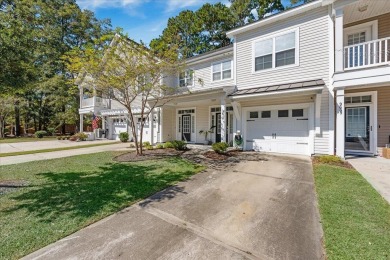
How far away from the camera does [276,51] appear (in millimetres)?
9914

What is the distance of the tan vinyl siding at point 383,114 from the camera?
830 cm

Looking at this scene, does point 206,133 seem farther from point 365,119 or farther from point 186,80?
point 365,119

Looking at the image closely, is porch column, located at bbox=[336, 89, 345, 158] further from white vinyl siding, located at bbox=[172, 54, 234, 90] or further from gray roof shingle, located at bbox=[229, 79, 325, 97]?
white vinyl siding, located at bbox=[172, 54, 234, 90]

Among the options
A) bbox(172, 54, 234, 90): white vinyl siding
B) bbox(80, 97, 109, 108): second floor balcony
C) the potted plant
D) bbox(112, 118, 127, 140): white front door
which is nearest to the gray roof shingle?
bbox(172, 54, 234, 90): white vinyl siding

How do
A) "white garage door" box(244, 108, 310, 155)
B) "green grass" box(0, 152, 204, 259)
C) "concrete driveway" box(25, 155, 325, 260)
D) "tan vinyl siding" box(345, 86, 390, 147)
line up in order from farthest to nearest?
"white garage door" box(244, 108, 310, 155), "tan vinyl siding" box(345, 86, 390, 147), "green grass" box(0, 152, 204, 259), "concrete driveway" box(25, 155, 325, 260)

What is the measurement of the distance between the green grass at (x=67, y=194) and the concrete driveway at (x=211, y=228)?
350 mm

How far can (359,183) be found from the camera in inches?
204

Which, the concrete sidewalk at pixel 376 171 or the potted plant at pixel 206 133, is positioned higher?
the potted plant at pixel 206 133

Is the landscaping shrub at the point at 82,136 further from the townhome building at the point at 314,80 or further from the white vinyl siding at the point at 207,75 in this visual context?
the white vinyl siding at the point at 207,75

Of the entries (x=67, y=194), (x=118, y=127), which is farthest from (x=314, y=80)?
(x=118, y=127)

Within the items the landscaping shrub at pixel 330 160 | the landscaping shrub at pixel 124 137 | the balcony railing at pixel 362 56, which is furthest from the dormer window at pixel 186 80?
the landscaping shrub at pixel 330 160

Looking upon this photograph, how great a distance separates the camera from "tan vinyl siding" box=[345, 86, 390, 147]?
8.30 m

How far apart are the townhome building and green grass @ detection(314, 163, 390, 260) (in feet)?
12.1

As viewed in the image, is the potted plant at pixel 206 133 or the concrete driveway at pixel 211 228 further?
the potted plant at pixel 206 133
